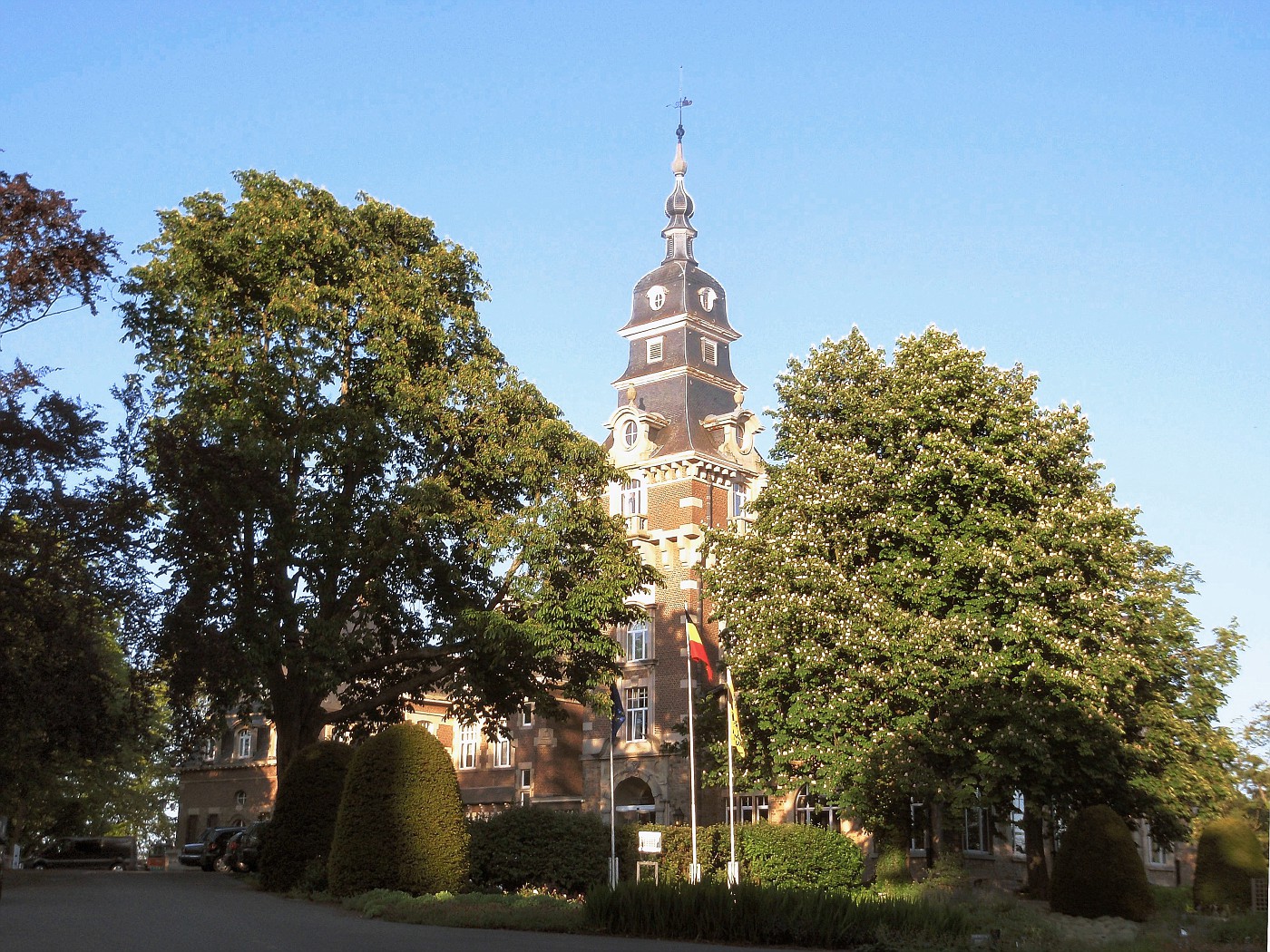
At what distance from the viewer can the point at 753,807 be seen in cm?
5119

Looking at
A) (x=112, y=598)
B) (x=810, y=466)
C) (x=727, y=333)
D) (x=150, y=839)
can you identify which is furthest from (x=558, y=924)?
(x=150, y=839)

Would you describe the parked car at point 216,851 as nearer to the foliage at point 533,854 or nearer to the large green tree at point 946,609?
the foliage at point 533,854

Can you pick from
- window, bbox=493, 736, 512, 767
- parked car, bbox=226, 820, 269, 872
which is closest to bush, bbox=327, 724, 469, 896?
parked car, bbox=226, 820, 269, 872

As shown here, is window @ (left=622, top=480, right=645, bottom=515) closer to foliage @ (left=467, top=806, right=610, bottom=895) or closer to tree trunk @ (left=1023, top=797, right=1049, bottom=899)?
tree trunk @ (left=1023, top=797, right=1049, bottom=899)

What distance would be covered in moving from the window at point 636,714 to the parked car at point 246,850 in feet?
58.1

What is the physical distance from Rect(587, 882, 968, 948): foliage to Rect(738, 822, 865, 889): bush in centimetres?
1595

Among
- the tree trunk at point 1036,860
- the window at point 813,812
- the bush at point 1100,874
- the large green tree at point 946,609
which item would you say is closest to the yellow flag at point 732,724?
the large green tree at point 946,609

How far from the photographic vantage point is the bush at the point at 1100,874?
2655cm

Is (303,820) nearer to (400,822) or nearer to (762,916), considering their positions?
(400,822)

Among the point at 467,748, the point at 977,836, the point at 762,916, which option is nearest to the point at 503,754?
the point at 467,748

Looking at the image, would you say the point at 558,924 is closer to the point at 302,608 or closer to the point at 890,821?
the point at 302,608

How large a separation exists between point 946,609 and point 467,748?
3709cm

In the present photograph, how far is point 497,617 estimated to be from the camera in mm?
32344

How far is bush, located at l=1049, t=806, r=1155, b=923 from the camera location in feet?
87.1
